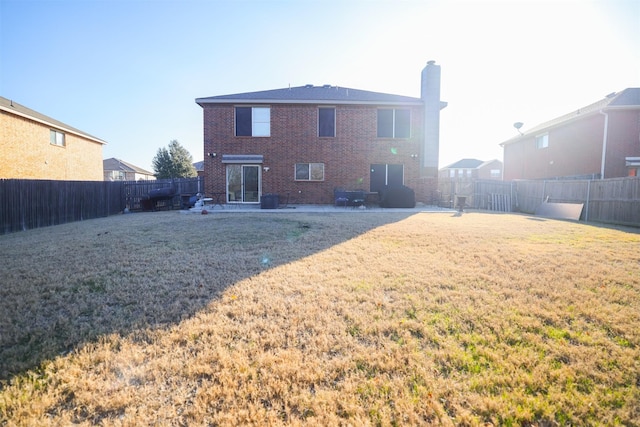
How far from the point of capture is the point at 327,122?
15.0m

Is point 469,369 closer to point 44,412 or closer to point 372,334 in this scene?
point 372,334

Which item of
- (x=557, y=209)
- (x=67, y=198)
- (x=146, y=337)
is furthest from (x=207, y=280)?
(x=557, y=209)

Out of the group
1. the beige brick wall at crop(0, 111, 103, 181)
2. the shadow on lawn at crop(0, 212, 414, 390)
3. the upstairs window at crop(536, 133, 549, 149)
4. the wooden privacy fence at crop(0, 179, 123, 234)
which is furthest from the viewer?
the upstairs window at crop(536, 133, 549, 149)

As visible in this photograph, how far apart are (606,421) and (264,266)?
3793 millimetres

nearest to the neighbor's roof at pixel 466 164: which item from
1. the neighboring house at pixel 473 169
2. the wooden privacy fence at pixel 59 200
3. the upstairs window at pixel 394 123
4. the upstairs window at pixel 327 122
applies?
the neighboring house at pixel 473 169

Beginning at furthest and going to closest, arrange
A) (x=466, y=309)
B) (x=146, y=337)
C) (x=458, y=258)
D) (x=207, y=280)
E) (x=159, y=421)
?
(x=458, y=258) < (x=207, y=280) < (x=466, y=309) < (x=146, y=337) < (x=159, y=421)

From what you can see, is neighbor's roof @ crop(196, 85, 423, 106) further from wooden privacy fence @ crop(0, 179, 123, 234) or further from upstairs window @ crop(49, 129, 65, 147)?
Answer: upstairs window @ crop(49, 129, 65, 147)

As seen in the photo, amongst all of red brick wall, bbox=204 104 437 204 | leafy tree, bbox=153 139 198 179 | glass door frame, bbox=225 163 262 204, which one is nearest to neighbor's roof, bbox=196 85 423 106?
red brick wall, bbox=204 104 437 204

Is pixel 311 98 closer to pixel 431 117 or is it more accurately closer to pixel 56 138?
pixel 431 117

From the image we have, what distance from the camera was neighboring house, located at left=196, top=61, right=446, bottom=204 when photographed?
48.8 ft

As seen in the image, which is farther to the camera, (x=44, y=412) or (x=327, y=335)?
(x=327, y=335)

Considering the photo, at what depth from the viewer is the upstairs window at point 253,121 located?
15.0 meters

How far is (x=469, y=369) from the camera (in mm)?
2078

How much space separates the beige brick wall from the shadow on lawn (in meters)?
14.4
